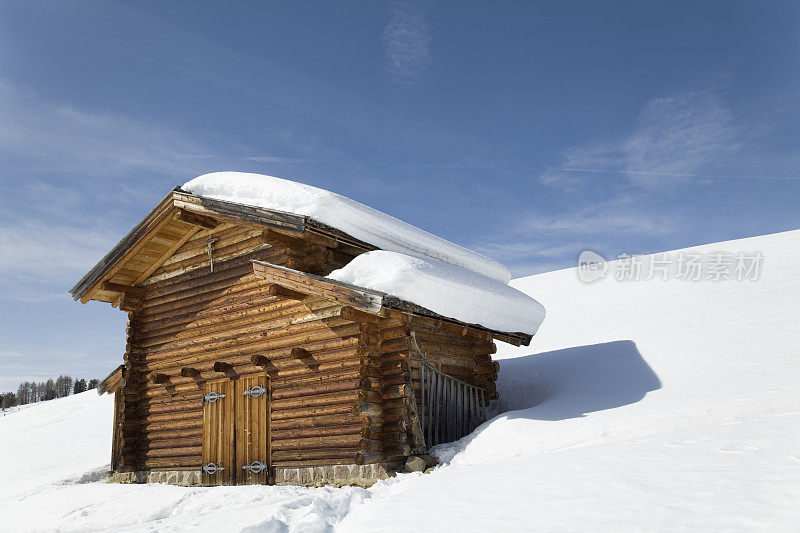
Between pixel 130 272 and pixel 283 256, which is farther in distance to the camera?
pixel 130 272

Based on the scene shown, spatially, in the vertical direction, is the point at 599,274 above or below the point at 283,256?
above

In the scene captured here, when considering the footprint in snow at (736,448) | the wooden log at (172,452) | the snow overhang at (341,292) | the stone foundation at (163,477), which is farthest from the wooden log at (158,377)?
the footprint in snow at (736,448)

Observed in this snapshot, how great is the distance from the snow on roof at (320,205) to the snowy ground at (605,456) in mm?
4189

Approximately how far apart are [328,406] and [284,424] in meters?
1.24

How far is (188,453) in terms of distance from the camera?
1293 centimetres

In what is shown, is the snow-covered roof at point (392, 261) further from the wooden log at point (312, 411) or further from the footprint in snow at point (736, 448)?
the footprint in snow at point (736, 448)

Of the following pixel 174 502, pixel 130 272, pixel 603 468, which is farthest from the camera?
pixel 130 272

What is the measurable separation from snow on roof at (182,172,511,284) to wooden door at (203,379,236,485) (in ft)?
13.1

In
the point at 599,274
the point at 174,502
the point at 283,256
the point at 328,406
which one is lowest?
the point at 174,502

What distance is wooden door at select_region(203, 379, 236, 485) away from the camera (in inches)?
472

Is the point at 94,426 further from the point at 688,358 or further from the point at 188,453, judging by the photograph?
the point at 688,358

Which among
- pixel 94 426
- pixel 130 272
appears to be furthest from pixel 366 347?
pixel 94 426

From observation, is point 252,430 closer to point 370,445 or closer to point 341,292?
point 370,445

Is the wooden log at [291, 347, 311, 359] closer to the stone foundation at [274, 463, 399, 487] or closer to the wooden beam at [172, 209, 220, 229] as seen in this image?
the stone foundation at [274, 463, 399, 487]
